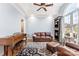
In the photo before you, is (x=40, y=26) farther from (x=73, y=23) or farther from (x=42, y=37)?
(x=73, y=23)

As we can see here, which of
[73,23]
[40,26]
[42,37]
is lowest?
[42,37]

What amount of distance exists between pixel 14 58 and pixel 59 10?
413cm

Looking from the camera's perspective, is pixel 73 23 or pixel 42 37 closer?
pixel 73 23

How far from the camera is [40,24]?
163 inches

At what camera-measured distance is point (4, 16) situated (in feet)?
11.3

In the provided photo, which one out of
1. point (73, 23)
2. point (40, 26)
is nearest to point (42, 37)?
point (40, 26)

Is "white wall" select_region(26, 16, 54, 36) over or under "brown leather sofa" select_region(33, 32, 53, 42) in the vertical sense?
over

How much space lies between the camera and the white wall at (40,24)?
405 cm

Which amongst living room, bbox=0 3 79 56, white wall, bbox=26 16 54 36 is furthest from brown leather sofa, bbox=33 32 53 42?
white wall, bbox=26 16 54 36

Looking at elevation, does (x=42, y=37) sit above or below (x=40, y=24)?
below

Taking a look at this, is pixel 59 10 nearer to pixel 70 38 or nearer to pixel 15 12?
pixel 70 38

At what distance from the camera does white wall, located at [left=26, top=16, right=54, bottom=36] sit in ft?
13.3

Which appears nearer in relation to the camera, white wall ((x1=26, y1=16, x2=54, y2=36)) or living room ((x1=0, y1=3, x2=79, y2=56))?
living room ((x1=0, y1=3, x2=79, y2=56))

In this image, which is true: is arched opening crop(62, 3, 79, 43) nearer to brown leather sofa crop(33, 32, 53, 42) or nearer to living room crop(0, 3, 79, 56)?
living room crop(0, 3, 79, 56)
